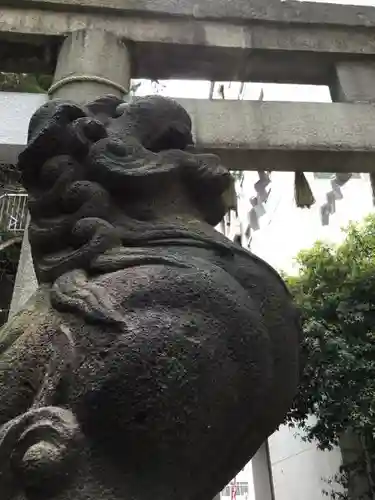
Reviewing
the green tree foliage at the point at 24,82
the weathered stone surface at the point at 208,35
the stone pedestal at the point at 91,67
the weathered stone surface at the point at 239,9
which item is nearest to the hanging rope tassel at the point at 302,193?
the weathered stone surface at the point at 208,35

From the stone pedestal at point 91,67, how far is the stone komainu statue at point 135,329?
83.9 inches

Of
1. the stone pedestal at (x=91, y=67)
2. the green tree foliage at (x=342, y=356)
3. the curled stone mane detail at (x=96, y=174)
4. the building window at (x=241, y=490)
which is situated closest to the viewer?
the curled stone mane detail at (x=96, y=174)

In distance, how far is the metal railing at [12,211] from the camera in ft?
21.7

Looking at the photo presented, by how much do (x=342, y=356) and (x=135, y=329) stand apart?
13.3ft

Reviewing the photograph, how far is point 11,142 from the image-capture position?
3.17 m

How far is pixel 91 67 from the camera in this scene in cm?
349

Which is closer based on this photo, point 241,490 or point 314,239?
point 314,239

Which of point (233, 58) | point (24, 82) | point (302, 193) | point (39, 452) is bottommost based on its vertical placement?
point (39, 452)

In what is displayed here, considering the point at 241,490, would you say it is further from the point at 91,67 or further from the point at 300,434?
the point at 91,67

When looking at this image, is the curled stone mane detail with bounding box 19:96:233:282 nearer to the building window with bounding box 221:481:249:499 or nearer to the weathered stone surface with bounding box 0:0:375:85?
the weathered stone surface with bounding box 0:0:375:85

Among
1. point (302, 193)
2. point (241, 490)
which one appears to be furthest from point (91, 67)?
point (241, 490)

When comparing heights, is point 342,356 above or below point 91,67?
below

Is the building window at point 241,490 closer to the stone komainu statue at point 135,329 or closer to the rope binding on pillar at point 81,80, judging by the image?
the rope binding on pillar at point 81,80

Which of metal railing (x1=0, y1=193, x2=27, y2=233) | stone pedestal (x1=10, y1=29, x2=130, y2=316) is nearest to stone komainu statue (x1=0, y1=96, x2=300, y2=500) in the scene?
stone pedestal (x1=10, y1=29, x2=130, y2=316)
